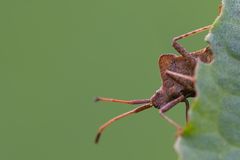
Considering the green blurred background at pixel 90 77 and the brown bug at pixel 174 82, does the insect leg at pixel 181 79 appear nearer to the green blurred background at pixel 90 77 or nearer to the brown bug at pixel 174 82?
the brown bug at pixel 174 82

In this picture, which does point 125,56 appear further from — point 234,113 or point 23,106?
point 234,113

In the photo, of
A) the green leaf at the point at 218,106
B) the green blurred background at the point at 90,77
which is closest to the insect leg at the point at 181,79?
the green leaf at the point at 218,106

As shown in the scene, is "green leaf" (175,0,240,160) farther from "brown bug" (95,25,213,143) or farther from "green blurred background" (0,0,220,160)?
"green blurred background" (0,0,220,160)

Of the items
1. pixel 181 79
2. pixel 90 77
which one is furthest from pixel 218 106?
pixel 90 77

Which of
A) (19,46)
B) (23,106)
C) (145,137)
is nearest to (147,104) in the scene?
(145,137)

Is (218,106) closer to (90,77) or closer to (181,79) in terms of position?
(181,79)

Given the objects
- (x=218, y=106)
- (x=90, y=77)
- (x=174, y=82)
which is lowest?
(x=90, y=77)
